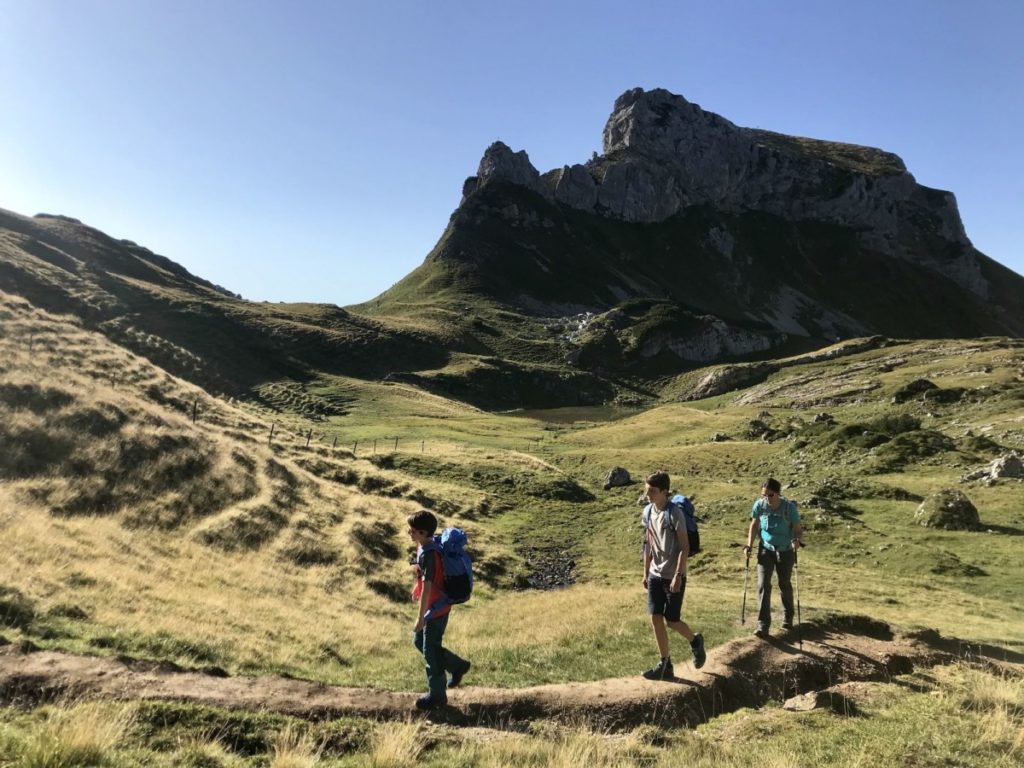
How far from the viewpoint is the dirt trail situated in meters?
8.31

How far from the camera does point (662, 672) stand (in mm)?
10375

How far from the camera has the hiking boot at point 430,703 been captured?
8.78 m

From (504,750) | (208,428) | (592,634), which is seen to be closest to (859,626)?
(592,634)

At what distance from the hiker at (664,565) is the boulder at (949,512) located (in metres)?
25.8

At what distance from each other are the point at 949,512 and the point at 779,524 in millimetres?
22445

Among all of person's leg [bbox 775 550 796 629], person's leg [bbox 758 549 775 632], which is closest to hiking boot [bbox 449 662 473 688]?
person's leg [bbox 758 549 775 632]

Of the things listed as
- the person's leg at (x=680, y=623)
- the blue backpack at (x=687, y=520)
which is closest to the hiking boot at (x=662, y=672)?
the person's leg at (x=680, y=623)

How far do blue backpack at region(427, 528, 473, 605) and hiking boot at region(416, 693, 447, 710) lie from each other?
1440 millimetres

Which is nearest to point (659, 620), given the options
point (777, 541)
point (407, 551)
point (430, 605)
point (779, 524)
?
point (430, 605)

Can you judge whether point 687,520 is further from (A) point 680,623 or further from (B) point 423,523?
(B) point 423,523

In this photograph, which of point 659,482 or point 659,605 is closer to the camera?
point 659,482

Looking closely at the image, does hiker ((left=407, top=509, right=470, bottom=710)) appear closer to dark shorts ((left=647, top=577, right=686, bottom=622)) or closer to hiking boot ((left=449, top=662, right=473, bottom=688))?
hiking boot ((left=449, top=662, right=473, bottom=688))

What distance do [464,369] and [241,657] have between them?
11406cm

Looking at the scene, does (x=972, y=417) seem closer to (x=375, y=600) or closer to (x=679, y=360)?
(x=375, y=600)
